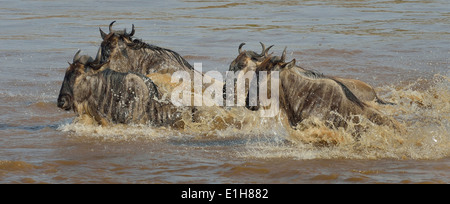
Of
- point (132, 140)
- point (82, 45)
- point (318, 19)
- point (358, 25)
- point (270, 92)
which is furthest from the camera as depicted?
point (318, 19)

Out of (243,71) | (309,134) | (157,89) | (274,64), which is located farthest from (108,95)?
(309,134)

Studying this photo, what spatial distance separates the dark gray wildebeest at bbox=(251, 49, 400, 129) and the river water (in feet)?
0.58

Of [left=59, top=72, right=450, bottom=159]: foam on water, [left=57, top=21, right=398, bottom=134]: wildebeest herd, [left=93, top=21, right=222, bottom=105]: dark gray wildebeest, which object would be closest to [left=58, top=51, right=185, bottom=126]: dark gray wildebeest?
[left=57, top=21, right=398, bottom=134]: wildebeest herd

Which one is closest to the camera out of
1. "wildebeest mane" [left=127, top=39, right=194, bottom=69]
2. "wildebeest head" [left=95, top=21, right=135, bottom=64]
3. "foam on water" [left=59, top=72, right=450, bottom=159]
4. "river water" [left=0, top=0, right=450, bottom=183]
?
"river water" [left=0, top=0, right=450, bottom=183]

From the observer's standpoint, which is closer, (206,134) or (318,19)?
(206,134)

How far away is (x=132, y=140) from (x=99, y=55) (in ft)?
3.95

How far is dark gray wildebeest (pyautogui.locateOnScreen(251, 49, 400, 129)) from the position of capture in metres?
8.40

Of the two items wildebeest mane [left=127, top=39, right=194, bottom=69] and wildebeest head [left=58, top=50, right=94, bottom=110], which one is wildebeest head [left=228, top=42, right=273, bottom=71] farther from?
wildebeest head [left=58, top=50, right=94, bottom=110]

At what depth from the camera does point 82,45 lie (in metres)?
18.2

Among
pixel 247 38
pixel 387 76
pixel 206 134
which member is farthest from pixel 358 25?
pixel 206 134

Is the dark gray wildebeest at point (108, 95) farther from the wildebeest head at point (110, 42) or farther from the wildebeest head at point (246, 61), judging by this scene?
the wildebeest head at point (246, 61)

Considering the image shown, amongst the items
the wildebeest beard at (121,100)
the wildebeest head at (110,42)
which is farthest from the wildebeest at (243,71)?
A: the wildebeest head at (110,42)

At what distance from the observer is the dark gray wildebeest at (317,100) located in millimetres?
8398

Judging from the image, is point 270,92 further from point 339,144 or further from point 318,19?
point 318,19
